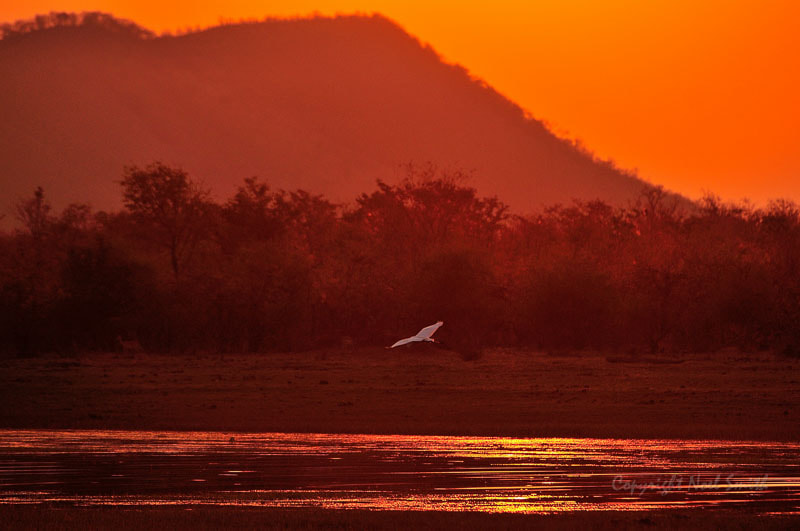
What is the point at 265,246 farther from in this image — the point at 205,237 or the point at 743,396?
the point at 743,396

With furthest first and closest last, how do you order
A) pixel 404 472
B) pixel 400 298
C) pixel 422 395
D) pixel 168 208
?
pixel 168 208 < pixel 400 298 < pixel 422 395 < pixel 404 472

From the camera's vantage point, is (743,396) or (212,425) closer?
(212,425)

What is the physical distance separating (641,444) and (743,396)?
39.9 feet

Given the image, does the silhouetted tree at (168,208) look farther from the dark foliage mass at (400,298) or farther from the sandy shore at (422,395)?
the sandy shore at (422,395)

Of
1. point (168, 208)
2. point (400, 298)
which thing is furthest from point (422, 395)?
point (168, 208)

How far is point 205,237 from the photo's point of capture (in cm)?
9956

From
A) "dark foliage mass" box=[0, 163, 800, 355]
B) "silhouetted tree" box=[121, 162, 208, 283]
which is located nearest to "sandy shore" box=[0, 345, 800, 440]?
"dark foliage mass" box=[0, 163, 800, 355]

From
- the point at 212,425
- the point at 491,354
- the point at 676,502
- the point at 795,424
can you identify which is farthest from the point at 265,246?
the point at 676,502

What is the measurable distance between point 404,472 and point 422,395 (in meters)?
19.9

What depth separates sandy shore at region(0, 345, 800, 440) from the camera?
135ft

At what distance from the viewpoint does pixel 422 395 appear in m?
48.8

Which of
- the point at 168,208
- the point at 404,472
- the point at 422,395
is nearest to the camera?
the point at 404,472

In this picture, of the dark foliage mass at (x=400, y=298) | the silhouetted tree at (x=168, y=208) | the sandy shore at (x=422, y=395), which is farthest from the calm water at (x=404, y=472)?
the silhouetted tree at (x=168, y=208)

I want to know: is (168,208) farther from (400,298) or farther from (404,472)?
(404,472)
